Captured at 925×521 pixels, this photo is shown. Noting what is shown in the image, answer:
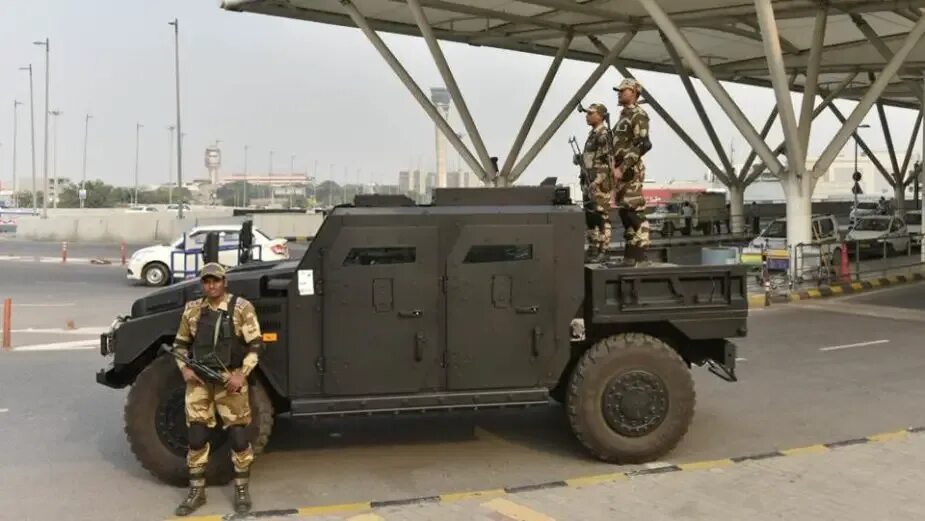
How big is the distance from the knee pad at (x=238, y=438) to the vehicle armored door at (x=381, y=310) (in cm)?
66

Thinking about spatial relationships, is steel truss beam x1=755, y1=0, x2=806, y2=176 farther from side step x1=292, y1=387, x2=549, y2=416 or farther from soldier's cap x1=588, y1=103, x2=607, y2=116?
side step x1=292, y1=387, x2=549, y2=416

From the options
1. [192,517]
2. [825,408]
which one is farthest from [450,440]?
[825,408]

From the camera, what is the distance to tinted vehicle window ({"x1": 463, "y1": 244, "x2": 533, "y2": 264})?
5824mm

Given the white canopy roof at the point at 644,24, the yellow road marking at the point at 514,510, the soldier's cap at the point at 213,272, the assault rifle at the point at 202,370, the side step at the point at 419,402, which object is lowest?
the yellow road marking at the point at 514,510

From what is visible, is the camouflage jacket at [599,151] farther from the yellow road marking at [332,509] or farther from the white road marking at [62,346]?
the white road marking at [62,346]

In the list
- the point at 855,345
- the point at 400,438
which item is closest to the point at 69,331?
the point at 400,438

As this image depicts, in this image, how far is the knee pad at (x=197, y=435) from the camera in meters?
5.25

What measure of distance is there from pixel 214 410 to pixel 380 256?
1.48 metres

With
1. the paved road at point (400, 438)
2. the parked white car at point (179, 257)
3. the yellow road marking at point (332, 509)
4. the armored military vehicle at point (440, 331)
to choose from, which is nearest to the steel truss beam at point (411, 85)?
the parked white car at point (179, 257)

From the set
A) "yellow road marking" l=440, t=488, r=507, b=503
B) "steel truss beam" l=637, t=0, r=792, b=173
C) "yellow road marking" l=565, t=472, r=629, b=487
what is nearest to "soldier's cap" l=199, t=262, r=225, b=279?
"yellow road marking" l=440, t=488, r=507, b=503

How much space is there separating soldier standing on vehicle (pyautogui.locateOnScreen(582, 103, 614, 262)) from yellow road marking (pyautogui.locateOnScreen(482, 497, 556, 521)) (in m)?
2.34

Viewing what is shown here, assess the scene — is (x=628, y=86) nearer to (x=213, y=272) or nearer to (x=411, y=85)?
(x=213, y=272)

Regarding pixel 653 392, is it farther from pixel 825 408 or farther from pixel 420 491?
pixel 825 408

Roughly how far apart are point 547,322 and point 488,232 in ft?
2.55
